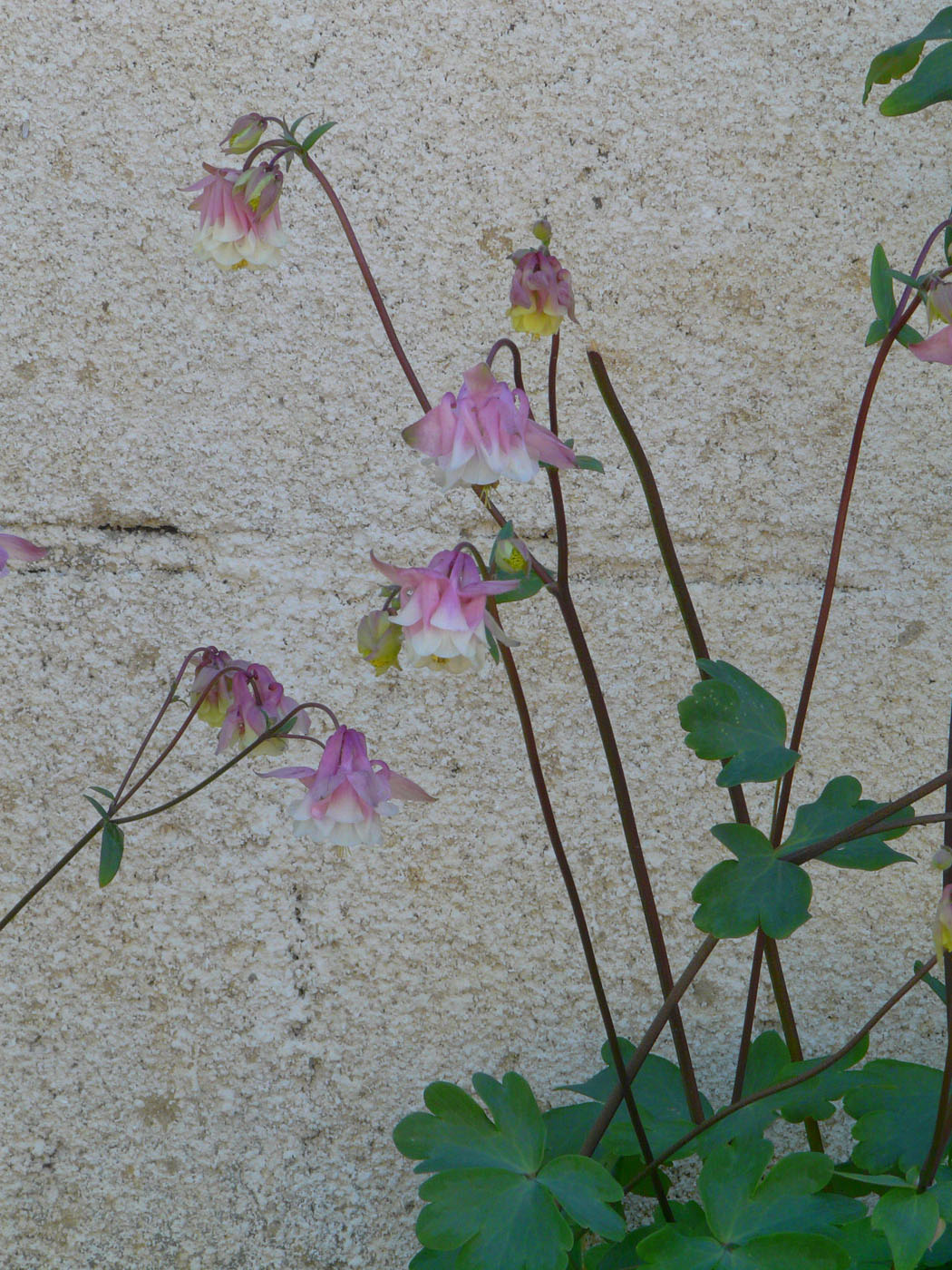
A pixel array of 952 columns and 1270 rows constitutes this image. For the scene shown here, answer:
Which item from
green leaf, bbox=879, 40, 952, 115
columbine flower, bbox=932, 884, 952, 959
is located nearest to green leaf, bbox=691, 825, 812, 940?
columbine flower, bbox=932, 884, 952, 959

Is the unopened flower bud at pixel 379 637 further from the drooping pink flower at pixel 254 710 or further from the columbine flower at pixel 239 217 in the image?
the columbine flower at pixel 239 217

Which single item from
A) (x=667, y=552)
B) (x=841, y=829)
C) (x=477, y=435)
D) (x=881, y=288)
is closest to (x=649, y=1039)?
(x=841, y=829)

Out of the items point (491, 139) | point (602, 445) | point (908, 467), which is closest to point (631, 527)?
point (602, 445)

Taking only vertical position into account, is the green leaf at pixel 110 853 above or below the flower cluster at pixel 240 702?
below

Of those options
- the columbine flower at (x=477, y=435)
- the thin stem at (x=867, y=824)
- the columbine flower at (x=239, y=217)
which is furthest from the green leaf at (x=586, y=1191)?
the columbine flower at (x=239, y=217)

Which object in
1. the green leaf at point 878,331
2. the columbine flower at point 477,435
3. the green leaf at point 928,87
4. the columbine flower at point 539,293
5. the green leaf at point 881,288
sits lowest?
the columbine flower at point 477,435

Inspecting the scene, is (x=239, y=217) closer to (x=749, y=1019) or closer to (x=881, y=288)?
(x=881, y=288)
